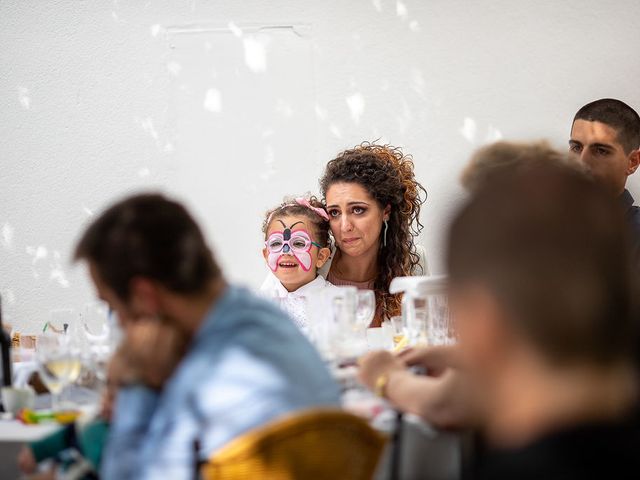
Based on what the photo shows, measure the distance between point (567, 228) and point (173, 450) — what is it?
0.89 m

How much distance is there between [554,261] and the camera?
3.82 feet

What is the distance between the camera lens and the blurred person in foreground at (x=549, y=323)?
3.74ft

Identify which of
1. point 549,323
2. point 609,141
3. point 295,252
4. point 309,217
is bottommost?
point 549,323

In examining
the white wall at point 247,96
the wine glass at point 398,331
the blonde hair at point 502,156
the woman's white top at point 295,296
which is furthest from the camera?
the white wall at point 247,96

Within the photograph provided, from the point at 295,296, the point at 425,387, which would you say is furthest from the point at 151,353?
the point at 295,296

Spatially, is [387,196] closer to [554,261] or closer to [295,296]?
[295,296]

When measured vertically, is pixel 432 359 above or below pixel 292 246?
below

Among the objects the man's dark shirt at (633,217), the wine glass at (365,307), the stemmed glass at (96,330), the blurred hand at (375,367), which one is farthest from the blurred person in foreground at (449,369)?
the man's dark shirt at (633,217)

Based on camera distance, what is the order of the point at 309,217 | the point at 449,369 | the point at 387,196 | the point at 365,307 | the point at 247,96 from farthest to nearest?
the point at 247,96 < the point at 387,196 < the point at 309,217 < the point at 365,307 < the point at 449,369

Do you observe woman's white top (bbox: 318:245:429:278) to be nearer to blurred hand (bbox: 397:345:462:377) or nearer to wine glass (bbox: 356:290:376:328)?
wine glass (bbox: 356:290:376:328)

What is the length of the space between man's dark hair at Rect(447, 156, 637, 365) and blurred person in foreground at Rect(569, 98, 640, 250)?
3280 mm

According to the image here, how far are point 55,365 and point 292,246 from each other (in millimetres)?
1866

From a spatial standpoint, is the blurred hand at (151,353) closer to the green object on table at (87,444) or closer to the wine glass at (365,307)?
the green object on table at (87,444)

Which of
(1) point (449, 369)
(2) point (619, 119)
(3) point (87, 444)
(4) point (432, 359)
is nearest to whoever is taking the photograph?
(3) point (87, 444)
